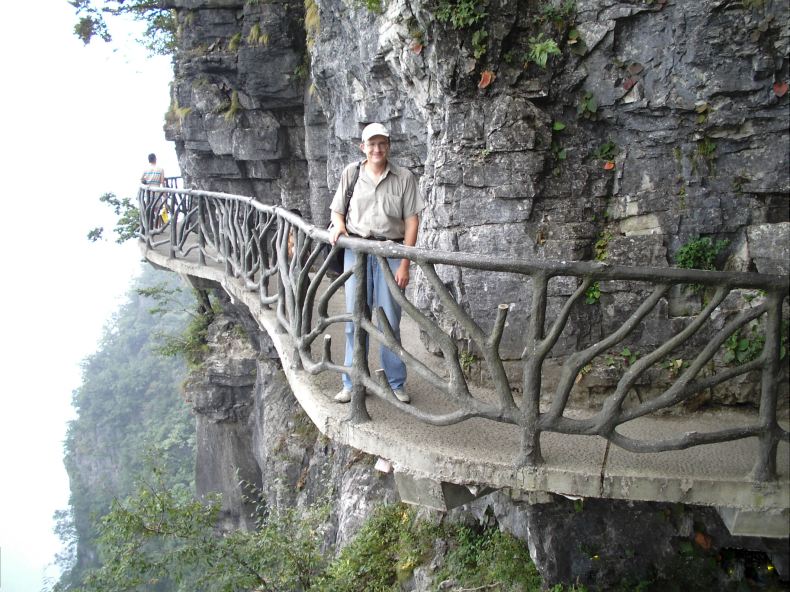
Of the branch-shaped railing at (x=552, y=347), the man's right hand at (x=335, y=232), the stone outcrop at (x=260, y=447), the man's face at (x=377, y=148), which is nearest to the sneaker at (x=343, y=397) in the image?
the branch-shaped railing at (x=552, y=347)

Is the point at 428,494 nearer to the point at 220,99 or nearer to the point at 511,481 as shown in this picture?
the point at 511,481

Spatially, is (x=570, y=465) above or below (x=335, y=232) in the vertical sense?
below

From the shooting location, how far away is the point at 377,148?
13.2 ft

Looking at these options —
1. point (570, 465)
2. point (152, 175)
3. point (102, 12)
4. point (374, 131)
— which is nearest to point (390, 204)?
point (374, 131)

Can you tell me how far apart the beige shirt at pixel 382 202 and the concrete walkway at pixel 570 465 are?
1163 mm

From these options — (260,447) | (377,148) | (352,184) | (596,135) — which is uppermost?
(596,135)

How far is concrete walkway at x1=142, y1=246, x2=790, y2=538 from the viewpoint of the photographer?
10.6ft

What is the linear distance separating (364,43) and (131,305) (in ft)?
154

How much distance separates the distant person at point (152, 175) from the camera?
13.0 metres

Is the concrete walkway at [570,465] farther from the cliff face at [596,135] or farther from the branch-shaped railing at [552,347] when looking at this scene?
the cliff face at [596,135]

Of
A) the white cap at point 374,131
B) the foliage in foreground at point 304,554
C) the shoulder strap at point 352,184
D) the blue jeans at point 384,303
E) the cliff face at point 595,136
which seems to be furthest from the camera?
the foliage in foreground at point 304,554

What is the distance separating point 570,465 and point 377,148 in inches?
85.1

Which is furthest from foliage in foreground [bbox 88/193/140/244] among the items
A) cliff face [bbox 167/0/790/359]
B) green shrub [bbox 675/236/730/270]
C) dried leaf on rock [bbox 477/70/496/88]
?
green shrub [bbox 675/236/730/270]

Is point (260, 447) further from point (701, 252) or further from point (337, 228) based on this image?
point (701, 252)
